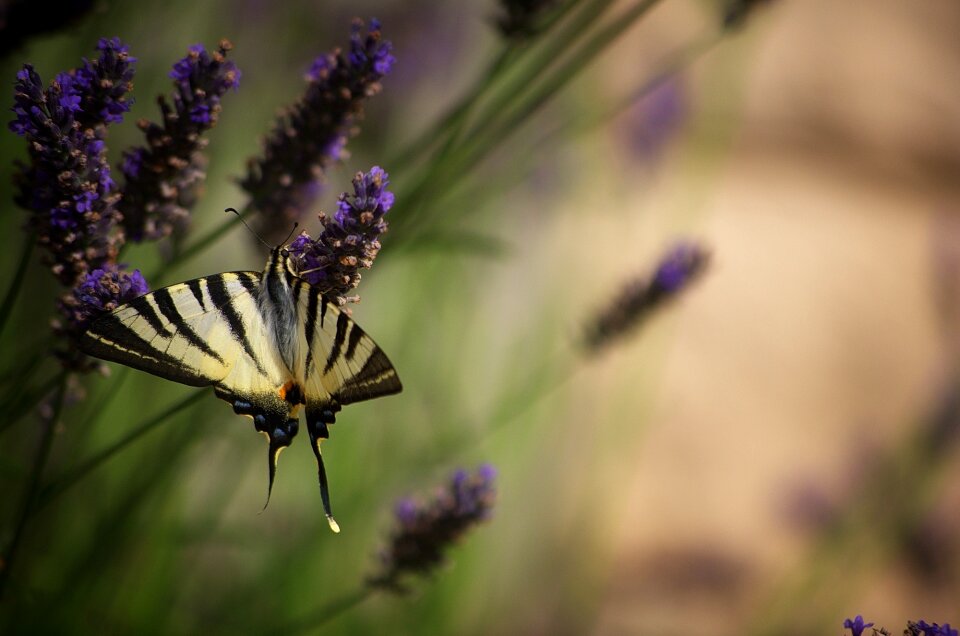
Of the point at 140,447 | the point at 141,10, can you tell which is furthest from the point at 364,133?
the point at 140,447

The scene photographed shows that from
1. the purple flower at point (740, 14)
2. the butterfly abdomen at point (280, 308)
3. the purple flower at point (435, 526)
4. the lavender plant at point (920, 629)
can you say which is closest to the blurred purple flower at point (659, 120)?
the purple flower at point (740, 14)

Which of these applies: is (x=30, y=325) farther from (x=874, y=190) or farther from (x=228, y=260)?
(x=874, y=190)

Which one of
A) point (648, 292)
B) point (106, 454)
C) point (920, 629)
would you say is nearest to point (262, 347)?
point (106, 454)

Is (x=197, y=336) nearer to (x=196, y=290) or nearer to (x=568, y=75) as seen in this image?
(x=196, y=290)

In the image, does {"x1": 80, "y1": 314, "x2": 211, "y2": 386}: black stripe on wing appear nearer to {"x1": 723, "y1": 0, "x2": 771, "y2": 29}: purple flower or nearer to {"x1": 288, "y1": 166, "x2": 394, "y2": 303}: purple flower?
{"x1": 288, "y1": 166, "x2": 394, "y2": 303}: purple flower

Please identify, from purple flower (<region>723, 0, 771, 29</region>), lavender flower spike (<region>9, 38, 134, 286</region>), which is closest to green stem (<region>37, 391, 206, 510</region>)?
lavender flower spike (<region>9, 38, 134, 286</region>)
